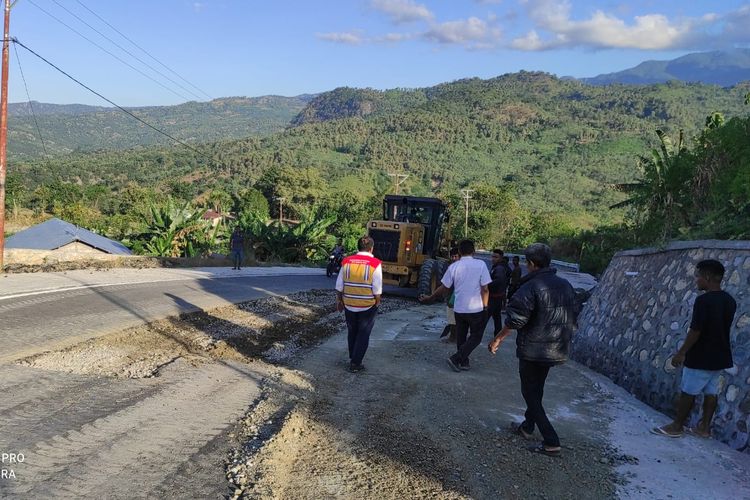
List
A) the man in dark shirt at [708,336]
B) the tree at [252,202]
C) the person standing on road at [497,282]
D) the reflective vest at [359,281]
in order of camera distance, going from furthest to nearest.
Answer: the tree at [252,202] → the person standing on road at [497,282] → the reflective vest at [359,281] → the man in dark shirt at [708,336]

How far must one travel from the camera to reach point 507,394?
6.82m

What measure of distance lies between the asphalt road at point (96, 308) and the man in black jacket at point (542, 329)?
5.56m

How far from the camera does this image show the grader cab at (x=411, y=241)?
16500mm

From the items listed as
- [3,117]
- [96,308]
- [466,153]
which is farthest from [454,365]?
[466,153]

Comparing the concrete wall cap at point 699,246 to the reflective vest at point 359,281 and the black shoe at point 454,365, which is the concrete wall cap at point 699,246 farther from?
the reflective vest at point 359,281

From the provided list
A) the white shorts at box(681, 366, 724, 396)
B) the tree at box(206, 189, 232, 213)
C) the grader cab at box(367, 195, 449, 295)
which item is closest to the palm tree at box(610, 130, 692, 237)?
the grader cab at box(367, 195, 449, 295)

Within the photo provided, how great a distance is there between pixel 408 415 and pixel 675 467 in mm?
2358

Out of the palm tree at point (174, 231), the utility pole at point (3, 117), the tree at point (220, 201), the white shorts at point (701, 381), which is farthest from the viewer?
the tree at point (220, 201)

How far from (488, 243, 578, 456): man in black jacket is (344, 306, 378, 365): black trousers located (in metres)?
2.45

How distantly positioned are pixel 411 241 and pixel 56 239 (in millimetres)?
17704

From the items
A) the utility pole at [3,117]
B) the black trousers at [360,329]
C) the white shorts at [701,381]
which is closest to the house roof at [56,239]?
the utility pole at [3,117]

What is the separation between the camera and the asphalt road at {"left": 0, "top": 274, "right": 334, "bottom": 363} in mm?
7687

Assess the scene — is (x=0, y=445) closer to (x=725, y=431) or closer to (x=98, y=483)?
(x=98, y=483)

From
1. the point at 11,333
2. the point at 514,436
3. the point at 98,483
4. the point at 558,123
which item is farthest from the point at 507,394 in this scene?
the point at 558,123
